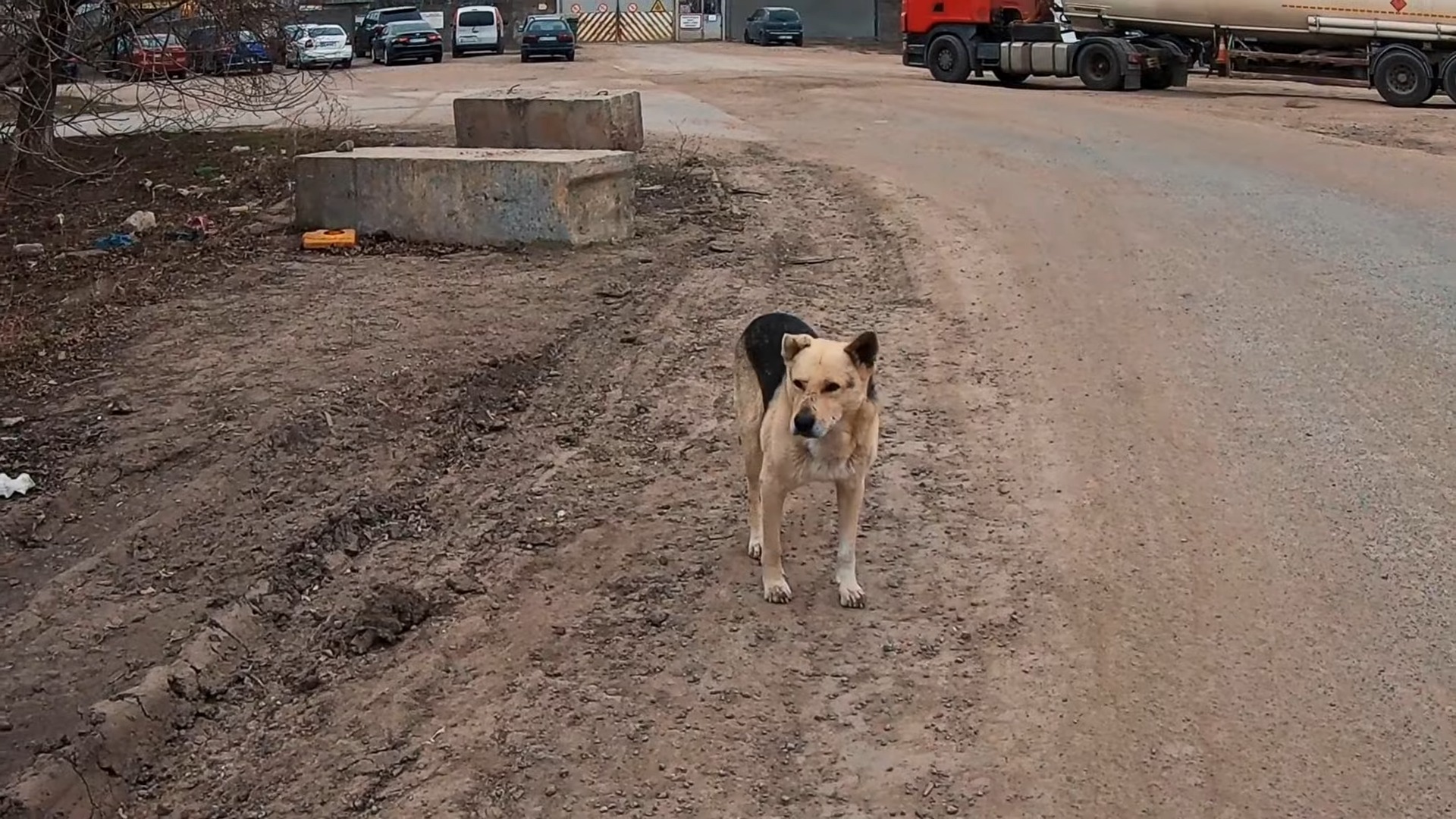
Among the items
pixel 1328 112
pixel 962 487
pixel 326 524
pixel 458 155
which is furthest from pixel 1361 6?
pixel 326 524

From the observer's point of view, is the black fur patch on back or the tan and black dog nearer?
the tan and black dog

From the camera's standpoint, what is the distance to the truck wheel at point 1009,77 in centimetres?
2989

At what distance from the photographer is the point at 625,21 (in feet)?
206

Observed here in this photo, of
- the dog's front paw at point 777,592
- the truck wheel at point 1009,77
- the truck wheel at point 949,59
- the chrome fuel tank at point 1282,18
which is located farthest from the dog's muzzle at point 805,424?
the truck wheel at point 949,59

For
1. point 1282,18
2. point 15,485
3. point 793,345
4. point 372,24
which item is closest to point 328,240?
point 15,485

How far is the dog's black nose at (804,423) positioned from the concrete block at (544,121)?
32.5ft

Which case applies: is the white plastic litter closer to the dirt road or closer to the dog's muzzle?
the dirt road

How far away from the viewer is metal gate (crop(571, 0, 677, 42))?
62.3m

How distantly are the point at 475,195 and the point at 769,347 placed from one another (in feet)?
20.1

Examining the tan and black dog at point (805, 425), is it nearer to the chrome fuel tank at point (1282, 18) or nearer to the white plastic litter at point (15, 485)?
the white plastic litter at point (15, 485)

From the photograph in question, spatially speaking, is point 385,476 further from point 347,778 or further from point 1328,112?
point 1328,112

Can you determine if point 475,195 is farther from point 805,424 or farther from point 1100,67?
point 1100,67

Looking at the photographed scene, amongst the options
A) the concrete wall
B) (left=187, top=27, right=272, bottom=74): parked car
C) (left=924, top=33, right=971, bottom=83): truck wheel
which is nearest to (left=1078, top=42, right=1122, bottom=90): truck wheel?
(left=924, top=33, right=971, bottom=83): truck wheel

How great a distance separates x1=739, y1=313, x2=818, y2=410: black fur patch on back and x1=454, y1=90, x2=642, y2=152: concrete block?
9.04 meters
